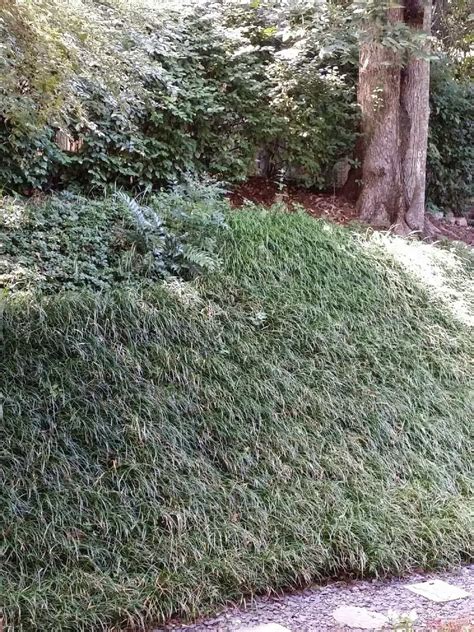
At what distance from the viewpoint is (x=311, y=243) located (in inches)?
190

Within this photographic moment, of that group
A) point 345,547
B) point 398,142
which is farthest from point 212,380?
point 398,142

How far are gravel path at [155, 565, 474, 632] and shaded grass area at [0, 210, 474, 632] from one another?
7 centimetres

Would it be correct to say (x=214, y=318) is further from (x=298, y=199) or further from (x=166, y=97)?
(x=298, y=199)

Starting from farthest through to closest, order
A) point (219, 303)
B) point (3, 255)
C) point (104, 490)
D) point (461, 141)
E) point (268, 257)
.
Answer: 1. point (461, 141)
2. point (268, 257)
3. point (219, 303)
4. point (3, 255)
5. point (104, 490)

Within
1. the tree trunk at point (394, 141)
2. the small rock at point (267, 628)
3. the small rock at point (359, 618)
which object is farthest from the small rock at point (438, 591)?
the tree trunk at point (394, 141)

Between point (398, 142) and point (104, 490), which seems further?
point (398, 142)

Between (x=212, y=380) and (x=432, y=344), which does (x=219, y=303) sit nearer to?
(x=212, y=380)

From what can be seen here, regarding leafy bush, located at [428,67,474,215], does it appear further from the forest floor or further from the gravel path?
the gravel path

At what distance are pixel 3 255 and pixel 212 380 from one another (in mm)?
1434

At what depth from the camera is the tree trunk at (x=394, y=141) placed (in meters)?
5.86

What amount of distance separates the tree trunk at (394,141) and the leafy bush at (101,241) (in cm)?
198

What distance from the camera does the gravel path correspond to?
104 inches

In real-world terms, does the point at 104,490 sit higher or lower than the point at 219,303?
lower

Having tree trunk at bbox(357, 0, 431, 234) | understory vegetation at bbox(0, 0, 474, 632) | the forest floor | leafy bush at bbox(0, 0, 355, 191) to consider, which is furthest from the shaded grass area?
tree trunk at bbox(357, 0, 431, 234)
